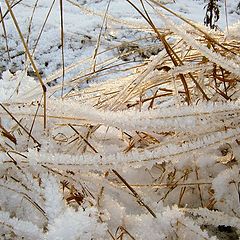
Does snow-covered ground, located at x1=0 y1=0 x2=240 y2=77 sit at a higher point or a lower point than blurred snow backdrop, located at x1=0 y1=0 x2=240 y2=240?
higher

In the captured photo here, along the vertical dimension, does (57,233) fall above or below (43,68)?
below

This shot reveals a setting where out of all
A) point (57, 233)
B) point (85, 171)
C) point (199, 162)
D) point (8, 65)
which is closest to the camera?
point (57, 233)

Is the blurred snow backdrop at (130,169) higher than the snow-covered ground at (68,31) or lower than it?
lower

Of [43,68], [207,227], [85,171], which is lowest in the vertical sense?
[207,227]

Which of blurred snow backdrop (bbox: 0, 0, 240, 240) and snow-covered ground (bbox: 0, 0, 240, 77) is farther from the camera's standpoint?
snow-covered ground (bbox: 0, 0, 240, 77)

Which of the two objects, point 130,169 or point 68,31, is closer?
point 130,169

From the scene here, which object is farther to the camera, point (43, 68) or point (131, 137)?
point (43, 68)

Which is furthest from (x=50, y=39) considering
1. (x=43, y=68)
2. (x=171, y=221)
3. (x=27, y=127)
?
(x=171, y=221)

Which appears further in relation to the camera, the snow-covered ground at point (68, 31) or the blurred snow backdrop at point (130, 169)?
the snow-covered ground at point (68, 31)

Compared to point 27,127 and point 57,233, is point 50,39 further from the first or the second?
point 57,233

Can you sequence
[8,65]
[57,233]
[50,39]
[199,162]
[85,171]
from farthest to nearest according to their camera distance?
[50,39] → [8,65] → [199,162] → [85,171] → [57,233]

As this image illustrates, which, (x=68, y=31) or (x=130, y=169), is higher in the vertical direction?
(x=68, y=31)
